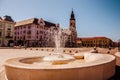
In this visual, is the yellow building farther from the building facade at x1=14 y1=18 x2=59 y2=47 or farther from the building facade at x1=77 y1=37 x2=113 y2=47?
the building facade at x1=77 y1=37 x2=113 y2=47

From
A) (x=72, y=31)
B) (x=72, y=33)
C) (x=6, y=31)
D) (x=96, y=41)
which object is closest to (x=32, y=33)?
(x=6, y=31)

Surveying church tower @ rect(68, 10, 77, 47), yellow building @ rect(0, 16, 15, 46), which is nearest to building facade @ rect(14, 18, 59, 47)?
yellow building @ rect(0, 16, 15, 46)

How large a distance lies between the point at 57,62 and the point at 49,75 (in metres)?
3.65

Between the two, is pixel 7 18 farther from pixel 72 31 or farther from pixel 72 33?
pixel 72 31

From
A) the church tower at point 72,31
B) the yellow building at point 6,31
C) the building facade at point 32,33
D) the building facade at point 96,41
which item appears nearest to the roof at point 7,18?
the yellow building at point 6,31

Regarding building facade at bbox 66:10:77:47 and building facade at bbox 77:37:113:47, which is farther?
building facade at bbox 77:37:113:47

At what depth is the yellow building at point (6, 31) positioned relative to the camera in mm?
51688

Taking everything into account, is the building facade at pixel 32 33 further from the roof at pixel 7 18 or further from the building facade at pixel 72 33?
the building facade at pixel 72 33

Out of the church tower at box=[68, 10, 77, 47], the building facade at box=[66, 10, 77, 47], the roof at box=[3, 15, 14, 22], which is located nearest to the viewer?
the roof at box=[3, 15, 14, 22]

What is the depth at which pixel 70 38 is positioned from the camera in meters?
90.4

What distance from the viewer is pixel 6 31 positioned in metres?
52.8

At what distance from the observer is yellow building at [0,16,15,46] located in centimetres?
5169

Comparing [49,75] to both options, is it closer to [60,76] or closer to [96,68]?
[60,76]

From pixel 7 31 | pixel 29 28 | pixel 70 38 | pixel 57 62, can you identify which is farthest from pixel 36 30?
pixel 57 62
